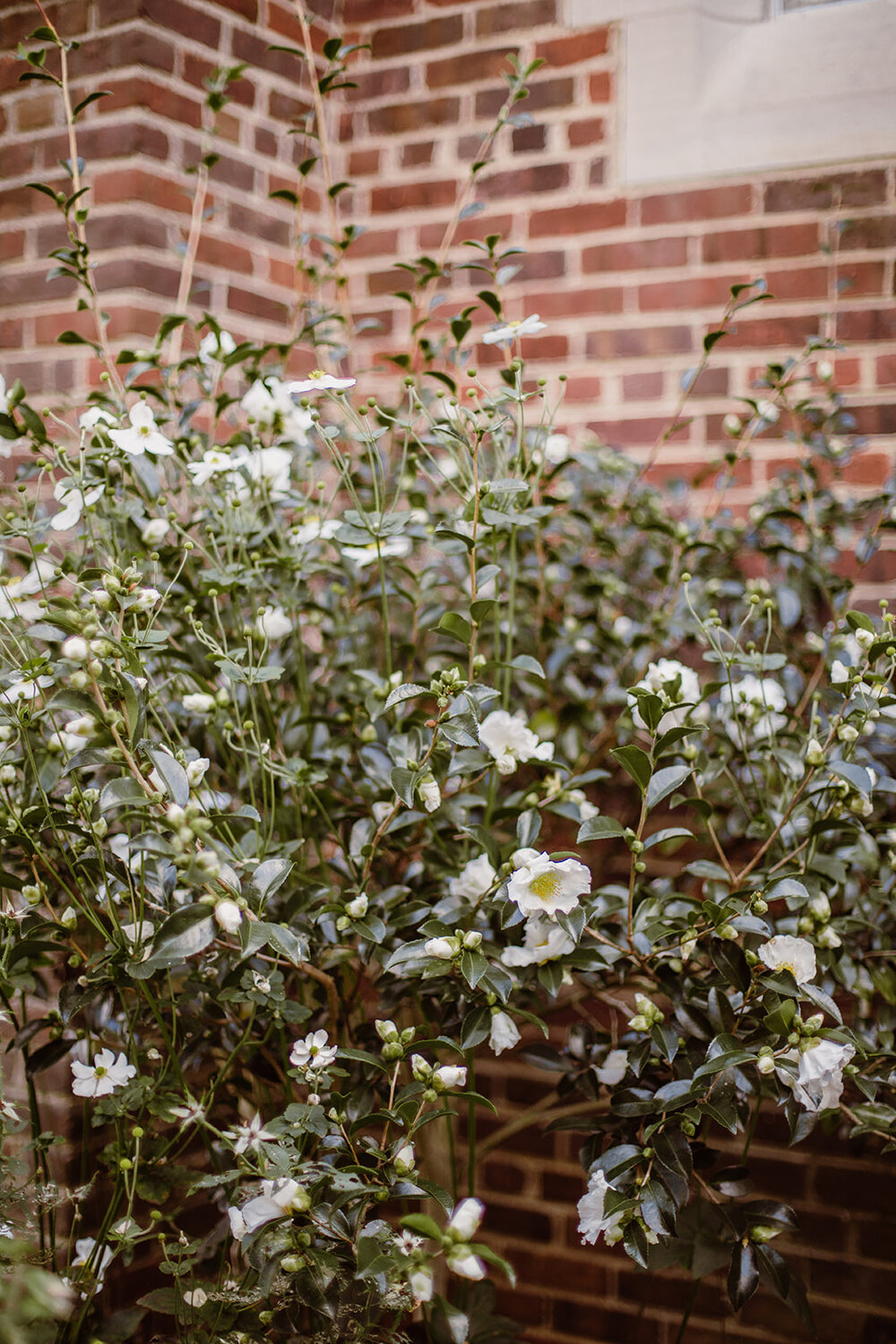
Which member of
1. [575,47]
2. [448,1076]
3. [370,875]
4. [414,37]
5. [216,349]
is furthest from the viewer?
[414,37]

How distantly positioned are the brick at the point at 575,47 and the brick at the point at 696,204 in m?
0.28

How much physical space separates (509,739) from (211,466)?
1.50 ft

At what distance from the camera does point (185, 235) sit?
1.73 meters

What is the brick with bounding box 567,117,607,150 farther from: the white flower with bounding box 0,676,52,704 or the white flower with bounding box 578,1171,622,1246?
the white flower with bounding box 578,1171,622,1246

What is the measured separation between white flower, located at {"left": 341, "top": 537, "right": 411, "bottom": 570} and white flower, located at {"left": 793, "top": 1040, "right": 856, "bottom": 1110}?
→ 0.65 meters

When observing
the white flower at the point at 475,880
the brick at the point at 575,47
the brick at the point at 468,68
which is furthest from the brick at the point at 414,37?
the white flower at the point at 475,880

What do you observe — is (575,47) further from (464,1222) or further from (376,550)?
(464,1222)

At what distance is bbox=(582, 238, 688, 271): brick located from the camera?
1.81m

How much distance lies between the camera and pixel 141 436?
1.09m

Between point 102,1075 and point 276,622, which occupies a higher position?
point 276,622

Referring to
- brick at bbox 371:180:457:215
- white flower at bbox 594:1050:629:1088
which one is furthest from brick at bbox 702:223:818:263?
white flower at bbox 594:1050:629:1088

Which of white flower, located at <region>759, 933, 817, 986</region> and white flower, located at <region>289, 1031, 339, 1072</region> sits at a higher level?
white flower, located at <region>759, 933, 817, 986</region>

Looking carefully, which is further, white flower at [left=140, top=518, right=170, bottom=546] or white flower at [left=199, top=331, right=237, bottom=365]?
white flower at [left=199, top=331, right=237, bottom=365]

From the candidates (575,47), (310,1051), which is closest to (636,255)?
(575,47)
